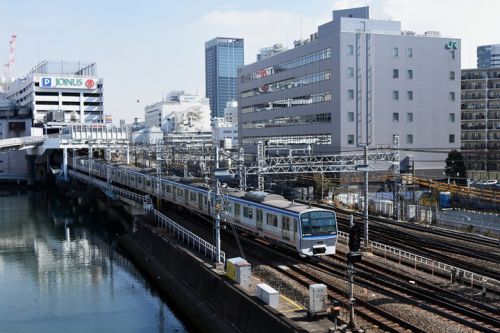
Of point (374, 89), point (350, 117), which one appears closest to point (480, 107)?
point (374, 89)

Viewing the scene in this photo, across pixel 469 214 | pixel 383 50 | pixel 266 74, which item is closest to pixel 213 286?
pixel 469 214

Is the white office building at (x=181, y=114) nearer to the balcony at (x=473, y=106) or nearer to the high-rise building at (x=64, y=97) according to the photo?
the high-rise building at (x=64, y=97)

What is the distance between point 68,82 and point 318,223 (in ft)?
266

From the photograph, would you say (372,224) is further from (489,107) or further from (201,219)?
(489,107)

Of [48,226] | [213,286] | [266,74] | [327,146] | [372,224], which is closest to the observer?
[213,286]

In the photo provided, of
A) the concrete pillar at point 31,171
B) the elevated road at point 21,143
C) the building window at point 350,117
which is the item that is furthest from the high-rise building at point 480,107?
the concrete pillar at point 31,171

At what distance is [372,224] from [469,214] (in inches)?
280

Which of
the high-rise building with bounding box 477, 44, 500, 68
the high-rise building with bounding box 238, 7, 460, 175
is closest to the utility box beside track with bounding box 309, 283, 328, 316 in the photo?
the high-rise building with bounding box 238, 7, 460, 175

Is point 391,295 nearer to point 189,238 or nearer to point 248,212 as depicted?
point 248,212

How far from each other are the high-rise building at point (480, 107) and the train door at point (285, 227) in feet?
165

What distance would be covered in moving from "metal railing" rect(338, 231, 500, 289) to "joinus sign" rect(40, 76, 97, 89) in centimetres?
7673

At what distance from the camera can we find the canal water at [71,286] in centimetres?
2016

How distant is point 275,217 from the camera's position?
891 inches

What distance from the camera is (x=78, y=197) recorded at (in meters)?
63.1
